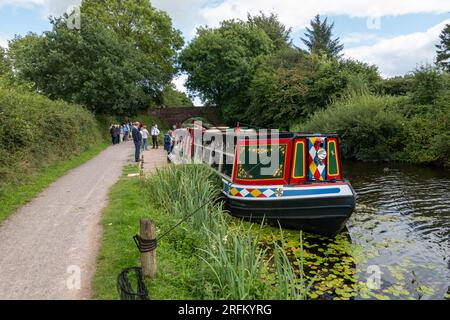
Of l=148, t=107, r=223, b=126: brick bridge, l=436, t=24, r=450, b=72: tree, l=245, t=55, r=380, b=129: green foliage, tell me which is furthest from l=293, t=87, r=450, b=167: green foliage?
l=436, t=24, r=450, b=72: tree

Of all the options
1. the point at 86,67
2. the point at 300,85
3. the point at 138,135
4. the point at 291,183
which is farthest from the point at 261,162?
the point at 86,67

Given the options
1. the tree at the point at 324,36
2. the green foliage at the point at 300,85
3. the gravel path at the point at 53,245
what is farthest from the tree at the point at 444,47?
the gravel path at the point at 53,245

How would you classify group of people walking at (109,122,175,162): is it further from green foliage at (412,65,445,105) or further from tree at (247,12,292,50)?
tree at (247,12,292,50)

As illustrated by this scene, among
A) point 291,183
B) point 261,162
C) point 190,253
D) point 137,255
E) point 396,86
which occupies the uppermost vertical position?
point 396,86

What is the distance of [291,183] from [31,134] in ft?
26.1

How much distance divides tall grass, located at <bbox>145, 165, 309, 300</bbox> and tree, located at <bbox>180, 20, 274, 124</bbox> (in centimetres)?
2711

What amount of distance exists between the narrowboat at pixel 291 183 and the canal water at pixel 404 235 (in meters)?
0.91

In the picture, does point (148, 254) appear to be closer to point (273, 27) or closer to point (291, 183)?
point (291, 183)

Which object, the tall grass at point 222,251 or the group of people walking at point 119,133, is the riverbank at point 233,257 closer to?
the tall grass at point 222,251

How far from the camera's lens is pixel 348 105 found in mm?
20297

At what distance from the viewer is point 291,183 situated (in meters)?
8.02

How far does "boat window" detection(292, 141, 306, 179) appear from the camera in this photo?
797cm

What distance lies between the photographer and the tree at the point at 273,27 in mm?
46031
